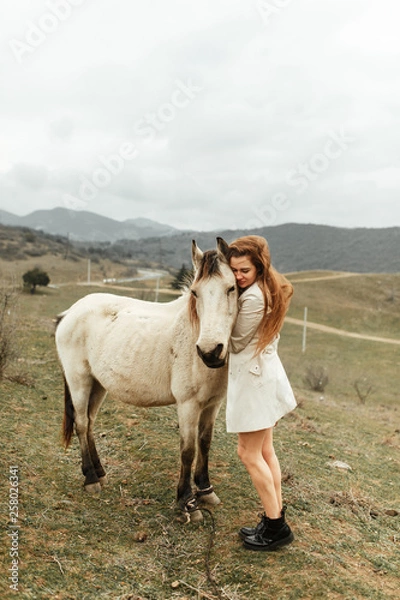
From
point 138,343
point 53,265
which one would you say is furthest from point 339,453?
point 53,265

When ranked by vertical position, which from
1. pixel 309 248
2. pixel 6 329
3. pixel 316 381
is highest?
pixel 309 248

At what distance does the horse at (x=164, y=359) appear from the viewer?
3.31 m

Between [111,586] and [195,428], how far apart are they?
128cm

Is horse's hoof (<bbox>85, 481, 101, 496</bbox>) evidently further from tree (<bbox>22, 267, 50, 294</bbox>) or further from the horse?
tree (<bbox>22, 267, 50, 294</bbox>)

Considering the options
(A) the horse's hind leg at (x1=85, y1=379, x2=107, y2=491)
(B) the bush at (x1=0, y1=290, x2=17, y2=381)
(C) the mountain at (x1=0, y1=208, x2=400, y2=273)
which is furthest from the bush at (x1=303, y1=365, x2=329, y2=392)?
(C) the mountain at (x1=0, y1=208, x2=400, y2=273)

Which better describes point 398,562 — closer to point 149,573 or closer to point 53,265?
point 149,573

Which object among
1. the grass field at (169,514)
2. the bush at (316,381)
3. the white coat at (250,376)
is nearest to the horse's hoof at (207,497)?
the grass field at (169,514)

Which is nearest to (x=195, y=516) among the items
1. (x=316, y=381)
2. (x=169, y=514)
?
(x=169, y=514)

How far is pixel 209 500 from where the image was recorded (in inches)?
168

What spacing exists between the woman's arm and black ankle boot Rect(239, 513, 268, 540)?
136cm

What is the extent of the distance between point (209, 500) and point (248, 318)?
1988 mm

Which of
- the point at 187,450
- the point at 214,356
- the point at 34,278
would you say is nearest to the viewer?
the point at 214,356

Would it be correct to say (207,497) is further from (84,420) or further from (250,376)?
(250,376)
